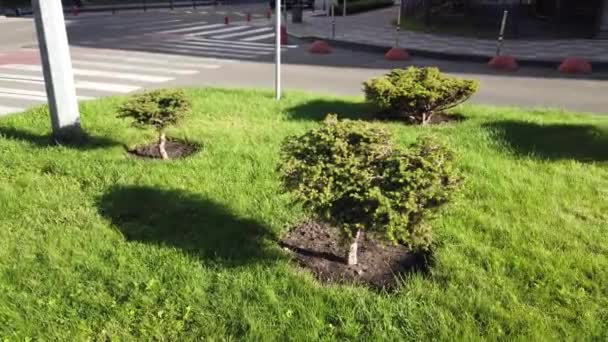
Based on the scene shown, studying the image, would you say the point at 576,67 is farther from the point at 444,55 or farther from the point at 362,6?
the point at 362,6

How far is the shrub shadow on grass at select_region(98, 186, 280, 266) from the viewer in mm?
4023

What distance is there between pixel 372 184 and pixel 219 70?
10.2 meters

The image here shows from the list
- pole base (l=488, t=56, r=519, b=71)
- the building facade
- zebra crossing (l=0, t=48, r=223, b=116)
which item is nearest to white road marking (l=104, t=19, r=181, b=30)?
zebra crossing (l=0, t=48, r=223, b=116)

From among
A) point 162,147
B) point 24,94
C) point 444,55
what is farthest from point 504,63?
point 24,94

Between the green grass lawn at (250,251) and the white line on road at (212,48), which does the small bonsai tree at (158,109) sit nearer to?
the green grass lawn at (250,251)

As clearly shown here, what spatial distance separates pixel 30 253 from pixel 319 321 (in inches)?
94.9

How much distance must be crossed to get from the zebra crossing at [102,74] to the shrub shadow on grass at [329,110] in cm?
423

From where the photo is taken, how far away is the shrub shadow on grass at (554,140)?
604 cm

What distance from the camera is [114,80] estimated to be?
1138cm

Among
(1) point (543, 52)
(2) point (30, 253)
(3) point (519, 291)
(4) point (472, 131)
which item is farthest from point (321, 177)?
(1) point (543, 52)

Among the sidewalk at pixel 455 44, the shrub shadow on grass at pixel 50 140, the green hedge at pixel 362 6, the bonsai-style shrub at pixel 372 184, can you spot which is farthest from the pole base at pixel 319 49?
the green hedge at pixel 362 6

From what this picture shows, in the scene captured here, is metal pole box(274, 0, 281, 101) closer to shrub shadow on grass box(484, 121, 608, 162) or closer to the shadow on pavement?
shrub shadow on grass box(484, 121, 608, 162)

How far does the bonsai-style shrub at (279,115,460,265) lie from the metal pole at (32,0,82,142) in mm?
3855

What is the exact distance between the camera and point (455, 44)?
666 inches
